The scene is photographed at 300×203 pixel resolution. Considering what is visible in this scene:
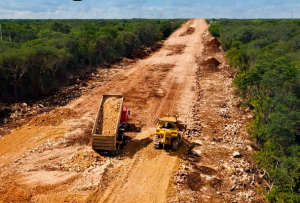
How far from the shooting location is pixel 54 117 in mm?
19453

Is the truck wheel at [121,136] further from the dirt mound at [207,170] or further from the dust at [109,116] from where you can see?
the dirt mound at [207,170]

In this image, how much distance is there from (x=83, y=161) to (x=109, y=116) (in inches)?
131

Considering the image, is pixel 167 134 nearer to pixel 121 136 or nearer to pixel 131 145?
pixel 131 145

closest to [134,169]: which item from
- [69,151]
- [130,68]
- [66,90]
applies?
[69,151]

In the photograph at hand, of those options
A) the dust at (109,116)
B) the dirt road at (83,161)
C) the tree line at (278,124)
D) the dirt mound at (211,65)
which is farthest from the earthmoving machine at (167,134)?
the dirt mound at (211,65)

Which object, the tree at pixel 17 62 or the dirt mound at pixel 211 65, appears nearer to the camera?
the tree at pixel 17 62

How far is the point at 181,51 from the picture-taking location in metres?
51.2

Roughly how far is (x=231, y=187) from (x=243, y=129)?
6936mm

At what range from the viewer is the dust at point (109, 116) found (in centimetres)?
1532

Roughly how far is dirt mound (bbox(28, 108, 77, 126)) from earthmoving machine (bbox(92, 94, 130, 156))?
4.45 m

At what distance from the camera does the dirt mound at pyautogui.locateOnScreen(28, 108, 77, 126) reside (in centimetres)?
1847

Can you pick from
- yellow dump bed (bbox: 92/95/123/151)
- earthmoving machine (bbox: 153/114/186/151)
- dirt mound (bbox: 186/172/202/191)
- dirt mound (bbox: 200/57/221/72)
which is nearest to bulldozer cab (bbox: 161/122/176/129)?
earthmoving machine (bbox: 153/114/186/151)

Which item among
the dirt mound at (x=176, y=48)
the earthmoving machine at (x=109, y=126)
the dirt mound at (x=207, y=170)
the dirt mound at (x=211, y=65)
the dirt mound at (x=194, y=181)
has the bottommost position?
the dirt mound at (x=194, y=181)

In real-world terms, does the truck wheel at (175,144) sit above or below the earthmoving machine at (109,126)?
below
